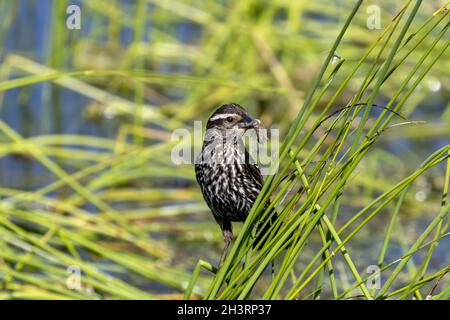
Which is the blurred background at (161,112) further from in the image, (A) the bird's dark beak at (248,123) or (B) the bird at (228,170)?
(A) the bird's dark beak at (248,123)

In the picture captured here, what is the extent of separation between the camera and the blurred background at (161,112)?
584cm

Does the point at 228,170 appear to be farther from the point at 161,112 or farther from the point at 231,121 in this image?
the point at 161,112

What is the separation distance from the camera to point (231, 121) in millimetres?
3455

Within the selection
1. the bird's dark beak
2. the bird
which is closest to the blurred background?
the bird

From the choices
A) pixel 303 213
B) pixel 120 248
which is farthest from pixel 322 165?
pixel 120 248

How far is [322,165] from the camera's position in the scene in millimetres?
2695

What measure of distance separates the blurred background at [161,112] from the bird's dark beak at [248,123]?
1486 mm

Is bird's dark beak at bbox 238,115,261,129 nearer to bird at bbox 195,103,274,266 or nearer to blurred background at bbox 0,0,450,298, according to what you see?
bird at bbox 195,103,274,266

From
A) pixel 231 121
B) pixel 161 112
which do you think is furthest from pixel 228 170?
pixel 161 112

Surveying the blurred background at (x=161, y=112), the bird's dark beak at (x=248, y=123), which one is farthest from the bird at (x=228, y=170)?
the blurred background at (x=161, y=112)

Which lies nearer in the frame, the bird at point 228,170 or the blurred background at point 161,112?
the bird at point 228,170

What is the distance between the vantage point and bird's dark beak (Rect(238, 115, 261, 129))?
3281mm
